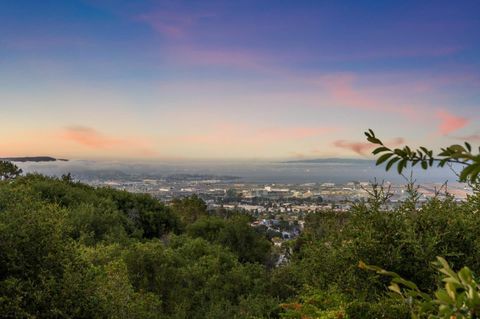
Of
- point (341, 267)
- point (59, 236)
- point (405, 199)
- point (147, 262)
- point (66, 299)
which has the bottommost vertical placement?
point (147, 262)

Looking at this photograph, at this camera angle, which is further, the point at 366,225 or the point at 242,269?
the point at 242,269

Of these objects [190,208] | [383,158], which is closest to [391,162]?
[383,158]

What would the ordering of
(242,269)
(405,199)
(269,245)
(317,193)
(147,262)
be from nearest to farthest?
(405,199)
(147,262)
(242,269)
(269,245)
(317,193)

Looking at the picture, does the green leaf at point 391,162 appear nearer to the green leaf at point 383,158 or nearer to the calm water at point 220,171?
the green leaf at point 383,158

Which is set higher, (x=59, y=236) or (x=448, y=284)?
(x=448, y=284)

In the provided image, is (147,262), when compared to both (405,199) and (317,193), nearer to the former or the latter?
(405,199)

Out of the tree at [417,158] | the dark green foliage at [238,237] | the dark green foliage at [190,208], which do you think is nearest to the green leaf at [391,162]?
the tree at [417,158]

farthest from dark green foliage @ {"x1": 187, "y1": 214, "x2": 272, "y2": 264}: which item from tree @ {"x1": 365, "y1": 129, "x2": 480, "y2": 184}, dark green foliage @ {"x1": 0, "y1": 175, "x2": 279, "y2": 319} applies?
tree @ {"x1": 365, "y1": 129, "x2": 480, "y2": 184}

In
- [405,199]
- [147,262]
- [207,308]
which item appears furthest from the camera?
[147,262]

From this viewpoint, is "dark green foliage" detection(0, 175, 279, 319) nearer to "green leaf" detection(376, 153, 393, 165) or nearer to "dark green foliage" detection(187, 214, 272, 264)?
"dark green foliage" detection(187, 214, 272, 264)

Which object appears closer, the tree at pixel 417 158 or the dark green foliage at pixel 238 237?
the tree at pixel 417 158

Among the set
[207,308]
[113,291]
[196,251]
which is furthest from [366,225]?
[196,251]
